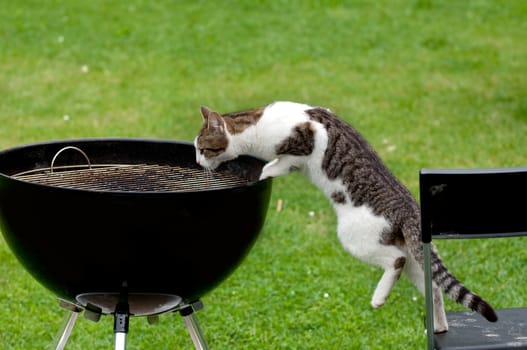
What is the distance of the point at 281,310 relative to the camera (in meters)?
4.21

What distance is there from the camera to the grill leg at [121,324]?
8.54 feet

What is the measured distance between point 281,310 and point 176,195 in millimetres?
1874

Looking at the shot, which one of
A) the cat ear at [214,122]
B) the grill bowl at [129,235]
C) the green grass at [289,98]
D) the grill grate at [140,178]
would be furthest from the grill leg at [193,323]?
the green grass at [289,98]

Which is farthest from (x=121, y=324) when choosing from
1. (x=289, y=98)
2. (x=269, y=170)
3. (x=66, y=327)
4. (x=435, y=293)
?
(x=289, y=98)

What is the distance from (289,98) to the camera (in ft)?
23.1

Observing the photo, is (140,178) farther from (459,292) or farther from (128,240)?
(459,292)

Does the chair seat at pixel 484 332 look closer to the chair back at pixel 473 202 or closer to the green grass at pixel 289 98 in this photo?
the chair back at pixel 473 202

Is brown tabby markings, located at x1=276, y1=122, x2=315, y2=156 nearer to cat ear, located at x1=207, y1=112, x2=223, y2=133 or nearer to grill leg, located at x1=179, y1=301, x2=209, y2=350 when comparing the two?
cat ear, located at x1=207, y1=112, x2=223, y2=133

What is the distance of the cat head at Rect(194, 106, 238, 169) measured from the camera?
9.72ft

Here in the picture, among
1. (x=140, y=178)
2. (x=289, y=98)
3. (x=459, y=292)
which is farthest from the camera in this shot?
(x=289, y=98)

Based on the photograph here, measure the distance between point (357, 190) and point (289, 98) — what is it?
4335mm

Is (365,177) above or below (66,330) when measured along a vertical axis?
above

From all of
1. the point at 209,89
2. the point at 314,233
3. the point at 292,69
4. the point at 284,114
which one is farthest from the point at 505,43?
the point at 284,114

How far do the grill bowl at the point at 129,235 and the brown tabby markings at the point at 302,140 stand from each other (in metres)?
0.15
